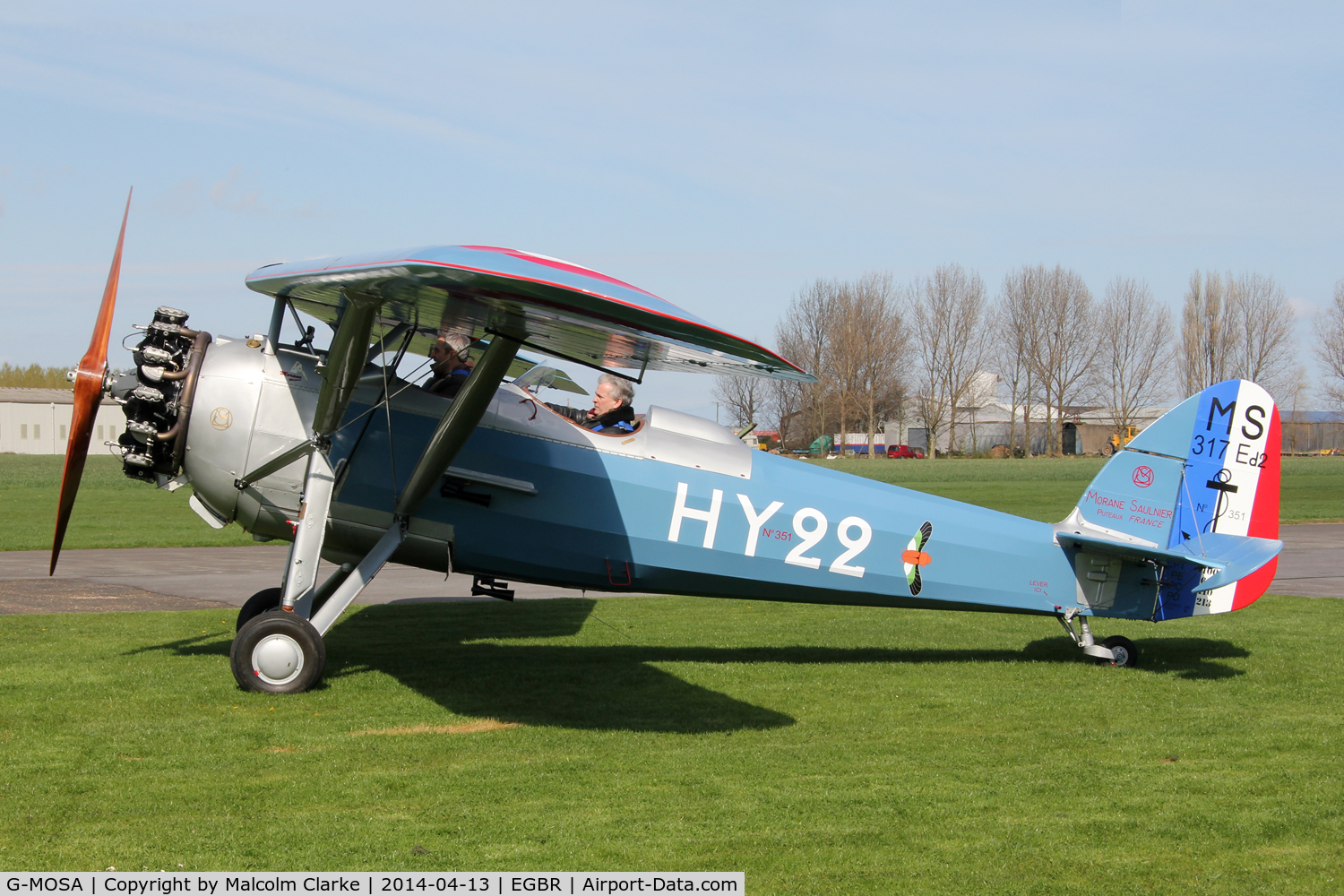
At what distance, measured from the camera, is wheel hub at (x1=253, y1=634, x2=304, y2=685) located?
7219 mm

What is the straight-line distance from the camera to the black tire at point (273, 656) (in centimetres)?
721

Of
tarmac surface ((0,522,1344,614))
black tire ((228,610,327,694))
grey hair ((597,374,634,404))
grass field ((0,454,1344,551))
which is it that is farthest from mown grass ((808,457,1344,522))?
black tire ((228,610,327,694))

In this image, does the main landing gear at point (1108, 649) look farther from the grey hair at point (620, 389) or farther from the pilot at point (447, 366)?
the pilot at point (447, 366)

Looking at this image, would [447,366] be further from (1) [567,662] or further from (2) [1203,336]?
(2) [1203,336]

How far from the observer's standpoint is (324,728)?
6477 mm

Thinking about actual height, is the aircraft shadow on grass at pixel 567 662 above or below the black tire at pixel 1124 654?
below

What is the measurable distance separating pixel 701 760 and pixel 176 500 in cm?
2976

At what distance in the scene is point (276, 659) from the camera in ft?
23.7

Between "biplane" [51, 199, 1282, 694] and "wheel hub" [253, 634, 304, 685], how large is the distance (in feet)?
0.05

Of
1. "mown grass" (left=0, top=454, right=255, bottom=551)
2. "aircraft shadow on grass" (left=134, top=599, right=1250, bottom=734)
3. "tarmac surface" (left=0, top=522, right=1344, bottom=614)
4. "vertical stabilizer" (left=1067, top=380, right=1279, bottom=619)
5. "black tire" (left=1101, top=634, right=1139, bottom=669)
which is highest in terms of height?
"vertical stabilizer" (left=1067, top=380, right=1279, bottom=619)

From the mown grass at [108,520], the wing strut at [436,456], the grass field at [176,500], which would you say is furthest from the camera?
the grass field at [176,500]

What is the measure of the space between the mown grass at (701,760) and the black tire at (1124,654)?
0.79 feet

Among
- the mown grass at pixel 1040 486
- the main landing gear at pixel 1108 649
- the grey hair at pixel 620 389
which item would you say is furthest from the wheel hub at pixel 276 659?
the mown grass at pixel 1040 486

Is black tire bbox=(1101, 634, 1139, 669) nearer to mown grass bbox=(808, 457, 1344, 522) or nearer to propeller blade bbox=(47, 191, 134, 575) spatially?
propeller blade bbox=(47, 191, 134, 575)
